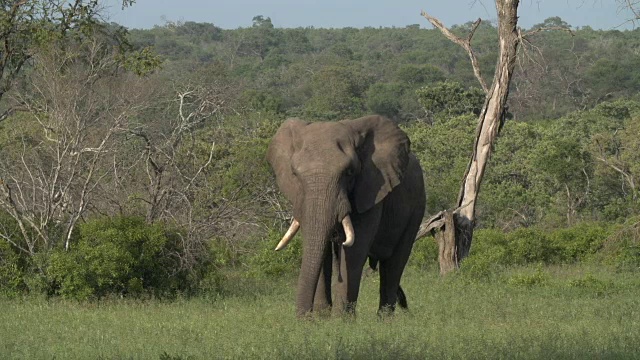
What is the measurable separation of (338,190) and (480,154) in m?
8.94

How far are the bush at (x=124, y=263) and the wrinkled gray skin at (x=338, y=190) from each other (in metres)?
3.34

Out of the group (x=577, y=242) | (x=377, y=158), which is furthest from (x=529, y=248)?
(x=377, y=158)

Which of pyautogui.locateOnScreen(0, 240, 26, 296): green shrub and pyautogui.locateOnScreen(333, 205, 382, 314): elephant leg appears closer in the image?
pyautogui.locateOnScreen(333, 205, 382, 314): elephant leg

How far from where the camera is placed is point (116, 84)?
53.2ft

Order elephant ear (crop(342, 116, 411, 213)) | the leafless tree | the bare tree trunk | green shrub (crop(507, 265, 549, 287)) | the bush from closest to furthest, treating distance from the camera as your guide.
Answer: elephant ear (crop(342, 116, 411, 213)), the bush, the leafless tree, green shrub (crop(507, 265, 549, 287)), the bare tree trunk

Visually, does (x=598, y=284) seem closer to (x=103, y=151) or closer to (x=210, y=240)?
(x=210, y=240)

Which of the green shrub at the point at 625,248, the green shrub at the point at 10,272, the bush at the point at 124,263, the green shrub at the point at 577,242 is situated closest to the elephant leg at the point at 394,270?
the bush at the point at 124,263

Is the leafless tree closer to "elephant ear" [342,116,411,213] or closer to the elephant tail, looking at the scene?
"elephant ear" [342,116,411,213]

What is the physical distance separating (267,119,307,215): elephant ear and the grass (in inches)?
48.9

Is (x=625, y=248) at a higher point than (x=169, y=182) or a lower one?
lower

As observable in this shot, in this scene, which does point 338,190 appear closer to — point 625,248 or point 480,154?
point 480,154

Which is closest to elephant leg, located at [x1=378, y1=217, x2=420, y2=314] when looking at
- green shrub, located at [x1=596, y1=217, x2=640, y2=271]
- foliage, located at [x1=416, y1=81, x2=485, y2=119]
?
green shrub, located at [x1=596, y1=217, x2=640, y2=271]

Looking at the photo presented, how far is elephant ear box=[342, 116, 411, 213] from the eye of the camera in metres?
10.9

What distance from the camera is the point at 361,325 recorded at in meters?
10.2
